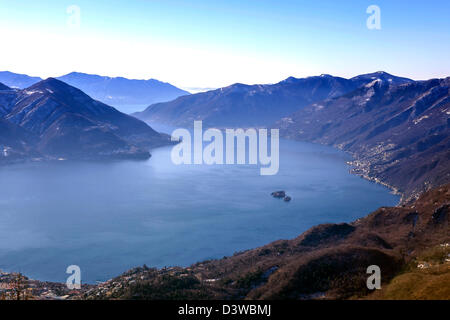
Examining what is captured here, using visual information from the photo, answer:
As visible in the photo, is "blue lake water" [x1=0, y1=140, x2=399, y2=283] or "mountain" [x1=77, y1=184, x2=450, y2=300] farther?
"blue lake water" [x1=0, y1=140, x2=399, y2=283]

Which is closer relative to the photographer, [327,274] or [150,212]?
[327,274]

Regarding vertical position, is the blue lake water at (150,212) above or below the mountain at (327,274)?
below

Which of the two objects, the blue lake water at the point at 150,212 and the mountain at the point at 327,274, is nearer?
the mountain at the point at 327,274

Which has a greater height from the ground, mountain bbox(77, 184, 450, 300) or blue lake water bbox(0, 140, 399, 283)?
mountain bbox(77, 184, 450, 300)

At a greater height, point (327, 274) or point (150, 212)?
point (327, 274)

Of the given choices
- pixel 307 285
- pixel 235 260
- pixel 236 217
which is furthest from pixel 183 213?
pixel 307 285
